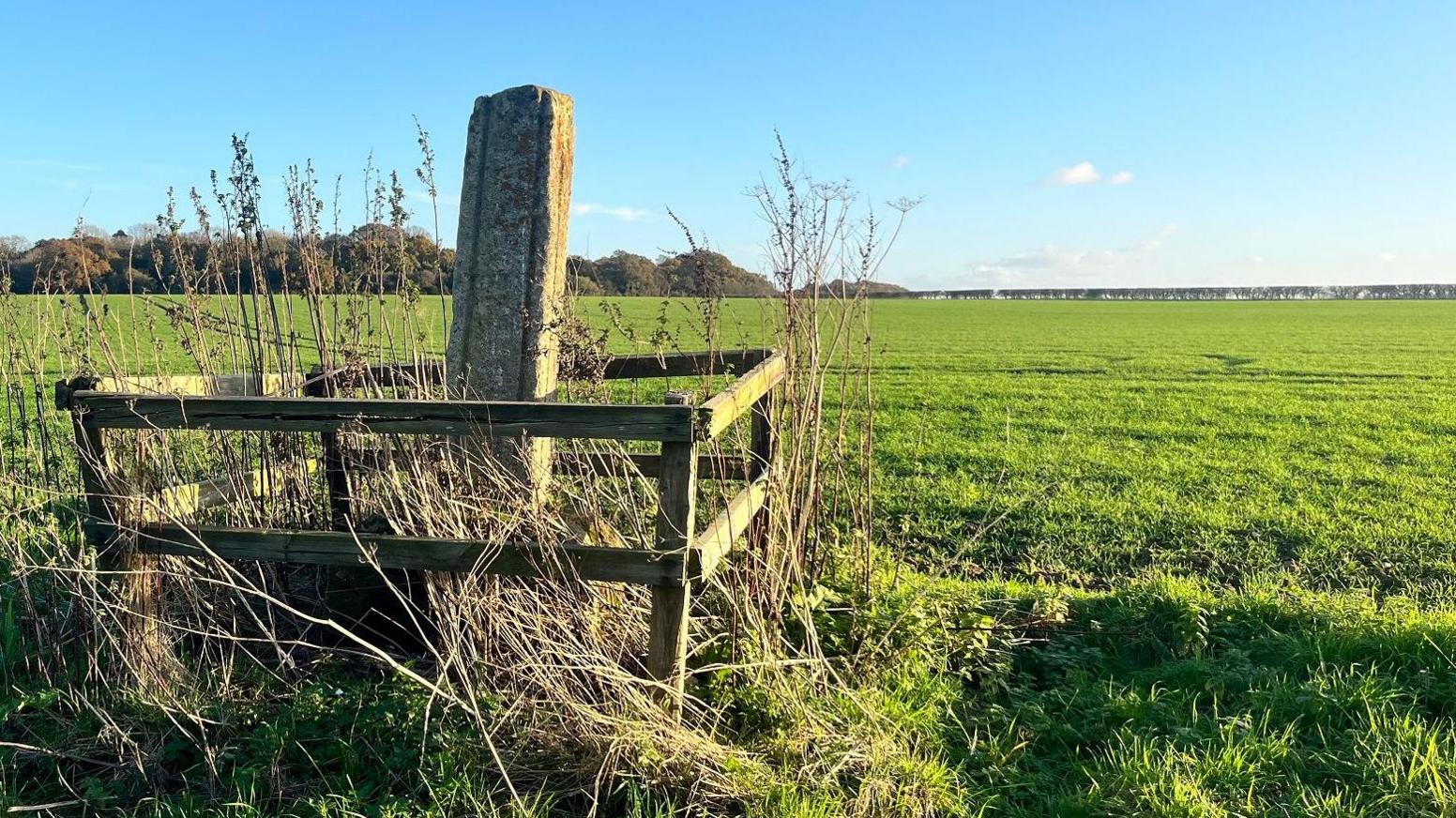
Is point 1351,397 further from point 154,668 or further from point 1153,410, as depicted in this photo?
point 154,668

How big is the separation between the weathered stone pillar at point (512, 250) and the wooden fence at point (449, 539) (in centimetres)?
89

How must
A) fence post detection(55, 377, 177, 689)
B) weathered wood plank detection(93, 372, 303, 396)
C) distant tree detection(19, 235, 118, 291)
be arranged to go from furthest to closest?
distant tree detection(19, 235, 118, 291) → weathered wood plank detection(93, 372, 303, 396) → fence post detection(55, 377, 177, 689)

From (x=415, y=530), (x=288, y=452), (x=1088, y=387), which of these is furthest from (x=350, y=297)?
(x=1088, y=387)

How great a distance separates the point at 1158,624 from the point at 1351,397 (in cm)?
1440

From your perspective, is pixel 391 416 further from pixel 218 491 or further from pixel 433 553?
pixel 218 491

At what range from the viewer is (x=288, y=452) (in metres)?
4.50

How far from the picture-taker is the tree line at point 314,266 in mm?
4457

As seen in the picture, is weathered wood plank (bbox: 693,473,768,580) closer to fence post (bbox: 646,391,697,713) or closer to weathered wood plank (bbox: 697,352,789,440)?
fence post (bbox: 646,391,697,713)

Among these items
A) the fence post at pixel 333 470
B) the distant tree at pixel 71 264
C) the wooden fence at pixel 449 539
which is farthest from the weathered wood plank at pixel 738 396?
the distant tree at pixel 71 264

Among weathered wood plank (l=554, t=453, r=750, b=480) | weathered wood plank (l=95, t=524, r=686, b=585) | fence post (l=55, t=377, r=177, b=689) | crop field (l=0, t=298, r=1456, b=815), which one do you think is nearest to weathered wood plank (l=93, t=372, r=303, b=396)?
fence post (l=55, t=377, r=177, b=689)

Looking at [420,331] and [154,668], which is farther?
[420,331]

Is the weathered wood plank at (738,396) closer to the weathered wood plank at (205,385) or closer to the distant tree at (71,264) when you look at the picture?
the weathered wood plank at (205,385)

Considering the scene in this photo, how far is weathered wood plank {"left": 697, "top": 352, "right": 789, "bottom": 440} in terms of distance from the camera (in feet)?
10.5

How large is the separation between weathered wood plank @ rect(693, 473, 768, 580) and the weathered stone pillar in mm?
1010
